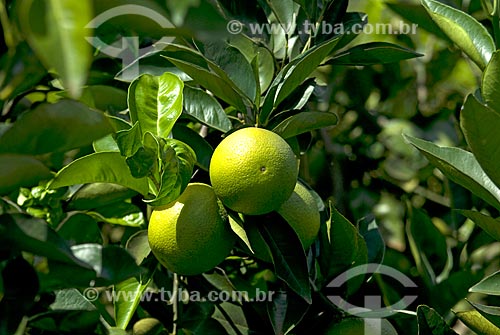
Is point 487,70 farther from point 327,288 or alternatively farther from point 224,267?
point 224,267

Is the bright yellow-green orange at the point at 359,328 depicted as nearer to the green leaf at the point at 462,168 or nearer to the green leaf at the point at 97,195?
the green leaf at the point at 462,168

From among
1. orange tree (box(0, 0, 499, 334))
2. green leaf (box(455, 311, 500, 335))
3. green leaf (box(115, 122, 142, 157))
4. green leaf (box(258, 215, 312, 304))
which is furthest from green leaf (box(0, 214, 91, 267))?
green leaf (box(455, 311, 500, 335))

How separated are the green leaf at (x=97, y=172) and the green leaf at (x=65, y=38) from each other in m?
0.59

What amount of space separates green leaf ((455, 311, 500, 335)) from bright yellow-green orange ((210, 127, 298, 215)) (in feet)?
1.07

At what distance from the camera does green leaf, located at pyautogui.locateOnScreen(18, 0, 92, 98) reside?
15.1 inches

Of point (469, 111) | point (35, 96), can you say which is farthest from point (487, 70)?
Answer: point (35, 96)

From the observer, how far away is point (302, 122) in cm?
112

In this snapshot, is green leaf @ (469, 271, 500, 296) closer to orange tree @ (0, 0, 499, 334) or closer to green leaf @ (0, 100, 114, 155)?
orange tree @ (0, 0, 499, 334)

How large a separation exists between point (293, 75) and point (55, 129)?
0.54 m

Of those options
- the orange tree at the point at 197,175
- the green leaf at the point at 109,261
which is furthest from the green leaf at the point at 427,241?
the green leaf at the point at 109,261

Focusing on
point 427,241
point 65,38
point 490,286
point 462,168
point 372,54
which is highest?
point 65,38

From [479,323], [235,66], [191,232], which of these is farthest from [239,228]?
[479,323]

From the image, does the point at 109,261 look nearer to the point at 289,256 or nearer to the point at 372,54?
the point at 289,256

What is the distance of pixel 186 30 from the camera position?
0.50 m
